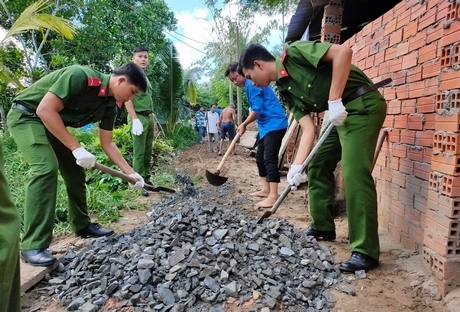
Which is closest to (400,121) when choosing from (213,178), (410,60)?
(410,60)

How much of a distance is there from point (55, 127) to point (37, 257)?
928 mm

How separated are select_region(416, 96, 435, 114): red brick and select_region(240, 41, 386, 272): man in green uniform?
297mm

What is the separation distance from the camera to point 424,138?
7.89ft

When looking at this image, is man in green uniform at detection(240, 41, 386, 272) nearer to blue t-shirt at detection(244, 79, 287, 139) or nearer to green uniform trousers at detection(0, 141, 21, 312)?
blue t-shirt at detection(244, 79, 287, 139)

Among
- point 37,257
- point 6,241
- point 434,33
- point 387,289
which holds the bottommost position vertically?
point 387,289

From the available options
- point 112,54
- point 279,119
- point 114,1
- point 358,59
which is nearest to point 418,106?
point 358,59

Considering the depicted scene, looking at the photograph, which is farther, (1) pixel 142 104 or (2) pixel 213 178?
(1) pixel 142 104

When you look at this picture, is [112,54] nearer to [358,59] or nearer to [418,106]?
[358,59]

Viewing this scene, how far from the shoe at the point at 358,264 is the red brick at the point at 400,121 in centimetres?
109

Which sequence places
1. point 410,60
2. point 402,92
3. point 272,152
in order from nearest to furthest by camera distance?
1. point 410,60
2. point 402,92
3. point 272,152

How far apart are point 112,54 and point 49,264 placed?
1009cm

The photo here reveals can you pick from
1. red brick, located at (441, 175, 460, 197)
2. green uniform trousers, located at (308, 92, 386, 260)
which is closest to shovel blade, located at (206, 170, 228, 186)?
green uniform trousers, located at (308, 92, 386, 260)

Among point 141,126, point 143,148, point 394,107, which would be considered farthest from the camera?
point 143,148

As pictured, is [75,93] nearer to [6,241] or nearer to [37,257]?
[37,257]
